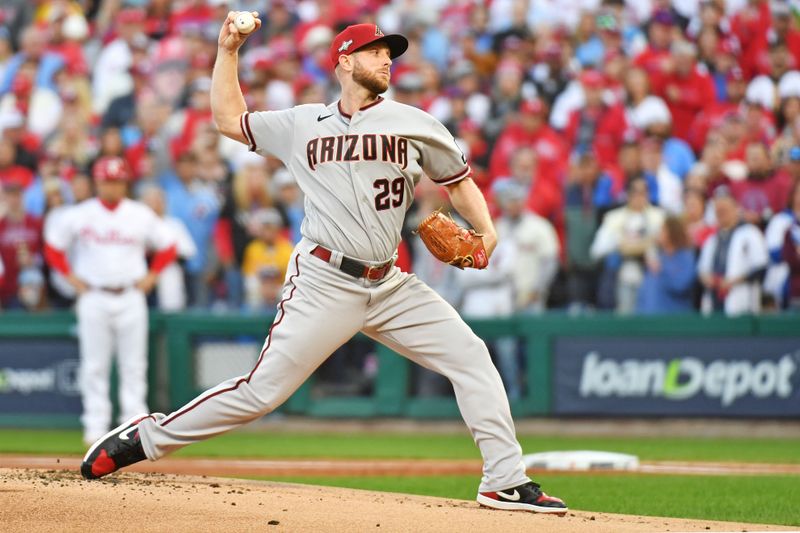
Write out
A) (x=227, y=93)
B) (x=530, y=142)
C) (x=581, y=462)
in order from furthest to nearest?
(x=530, y=142) < (x=581, y=462) < (x=227, y=93)

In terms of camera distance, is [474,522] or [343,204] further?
[343,204]

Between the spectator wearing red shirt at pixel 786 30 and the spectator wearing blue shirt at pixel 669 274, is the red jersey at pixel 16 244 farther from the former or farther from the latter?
the spectator wearing red shirt at pixel 786 30

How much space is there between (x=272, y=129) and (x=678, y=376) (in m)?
6.85

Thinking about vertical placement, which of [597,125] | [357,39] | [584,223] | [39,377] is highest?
[597,125]

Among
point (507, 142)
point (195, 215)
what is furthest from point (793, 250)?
point (195, 215)

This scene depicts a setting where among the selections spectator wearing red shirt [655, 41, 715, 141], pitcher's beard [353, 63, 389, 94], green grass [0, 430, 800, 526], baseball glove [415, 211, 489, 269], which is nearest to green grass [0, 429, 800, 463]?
green grass [0, 430, 800, 526]

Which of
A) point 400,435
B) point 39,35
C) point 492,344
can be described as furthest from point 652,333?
point 39,35

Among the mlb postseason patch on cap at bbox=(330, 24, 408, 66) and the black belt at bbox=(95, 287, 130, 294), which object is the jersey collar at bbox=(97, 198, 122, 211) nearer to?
the black belt at bbox=(95, 287, 130, 294)

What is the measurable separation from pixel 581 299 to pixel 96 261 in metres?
4.56

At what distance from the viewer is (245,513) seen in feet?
18.9

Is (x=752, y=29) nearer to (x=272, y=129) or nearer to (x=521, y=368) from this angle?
(x=521, y=368)

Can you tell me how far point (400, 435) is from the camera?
12727 mm

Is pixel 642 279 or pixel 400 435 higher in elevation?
pixel 642 279

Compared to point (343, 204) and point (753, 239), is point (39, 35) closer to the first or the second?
→ point (753, 239)
